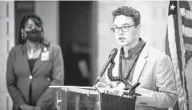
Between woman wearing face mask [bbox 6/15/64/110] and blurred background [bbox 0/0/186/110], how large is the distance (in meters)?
0.10

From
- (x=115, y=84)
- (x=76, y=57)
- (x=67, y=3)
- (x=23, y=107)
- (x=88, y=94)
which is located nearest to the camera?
(x=88, y=94)

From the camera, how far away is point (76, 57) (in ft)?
16.6

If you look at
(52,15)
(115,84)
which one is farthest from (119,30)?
(52,15)

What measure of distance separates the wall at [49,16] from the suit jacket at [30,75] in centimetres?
64

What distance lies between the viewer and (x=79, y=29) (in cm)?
557

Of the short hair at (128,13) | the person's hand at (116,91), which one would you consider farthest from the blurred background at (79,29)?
the person's hand at (116,91)

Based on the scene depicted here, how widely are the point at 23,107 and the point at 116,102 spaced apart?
117 centimetres

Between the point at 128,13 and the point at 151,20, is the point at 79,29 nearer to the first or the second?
the point at 151,20

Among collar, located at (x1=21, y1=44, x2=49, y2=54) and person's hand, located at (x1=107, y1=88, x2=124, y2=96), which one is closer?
person's hand, located at (x1=107, y1=88, x2=124, y2=96)

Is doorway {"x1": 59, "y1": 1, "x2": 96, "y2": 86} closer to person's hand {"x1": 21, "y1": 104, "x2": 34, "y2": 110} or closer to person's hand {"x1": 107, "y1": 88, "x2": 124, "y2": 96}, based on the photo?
person's hand {"x1": 21, "y1": 104, "x2": 34, "y2": 110}

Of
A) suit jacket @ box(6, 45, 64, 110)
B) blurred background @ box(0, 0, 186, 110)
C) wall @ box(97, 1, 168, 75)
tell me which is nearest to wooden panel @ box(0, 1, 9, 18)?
blurred background @ box(0, 0, 186, 110)

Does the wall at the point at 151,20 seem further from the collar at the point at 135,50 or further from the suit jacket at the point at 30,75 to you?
the suit jacket at the point at 30,75

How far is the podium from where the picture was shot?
2.37 meters

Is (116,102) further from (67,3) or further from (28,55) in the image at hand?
(67,3)
